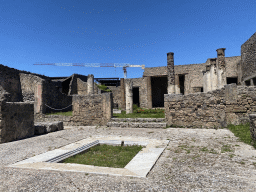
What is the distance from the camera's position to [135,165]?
3439mm

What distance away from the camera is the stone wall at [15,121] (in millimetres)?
5922

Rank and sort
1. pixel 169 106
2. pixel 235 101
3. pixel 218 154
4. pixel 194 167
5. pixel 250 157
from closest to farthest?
1. pixel 194 167
2. pixel 250 157
3. pixel 218 154
4. pixel 235 101
5. pixel 169 106

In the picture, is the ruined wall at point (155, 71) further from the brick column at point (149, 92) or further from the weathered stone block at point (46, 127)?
the weathered stone block at point (46, 127)

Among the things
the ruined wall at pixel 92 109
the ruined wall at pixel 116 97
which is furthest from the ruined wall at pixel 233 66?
the ruined wall at pixel 92 109

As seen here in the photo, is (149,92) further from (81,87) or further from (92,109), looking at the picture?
(81,87)

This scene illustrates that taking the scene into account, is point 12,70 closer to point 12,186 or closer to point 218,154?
point 12,186

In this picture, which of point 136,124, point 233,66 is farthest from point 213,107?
point 233,66

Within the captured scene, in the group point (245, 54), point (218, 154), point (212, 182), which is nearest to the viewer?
point (212, 182)

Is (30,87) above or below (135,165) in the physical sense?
above

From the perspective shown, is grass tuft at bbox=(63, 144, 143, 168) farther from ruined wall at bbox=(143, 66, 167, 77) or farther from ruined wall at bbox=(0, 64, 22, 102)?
ruined wall at bbox=(143, 66, 167, 77)

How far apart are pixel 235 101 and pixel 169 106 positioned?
2.84 meters

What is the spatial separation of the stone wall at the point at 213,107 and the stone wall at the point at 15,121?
6.14 meters

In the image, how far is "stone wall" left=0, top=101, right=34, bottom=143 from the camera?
5922mm

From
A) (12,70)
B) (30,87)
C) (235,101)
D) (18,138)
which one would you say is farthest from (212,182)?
(12,70)
